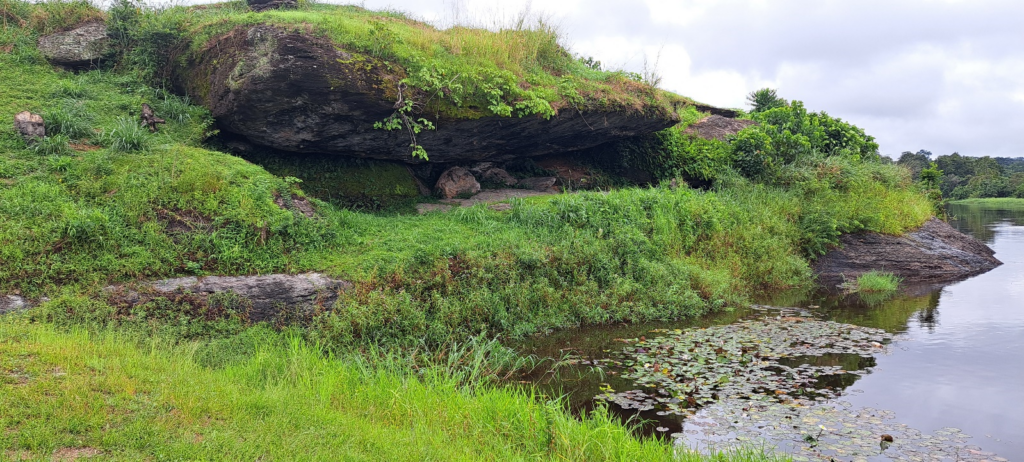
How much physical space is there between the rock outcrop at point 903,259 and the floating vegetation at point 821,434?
27.2ft

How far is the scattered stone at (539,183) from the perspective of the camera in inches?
573

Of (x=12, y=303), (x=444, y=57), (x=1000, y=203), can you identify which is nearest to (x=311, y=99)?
(x=444, y=57)

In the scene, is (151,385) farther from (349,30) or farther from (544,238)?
(349,30)

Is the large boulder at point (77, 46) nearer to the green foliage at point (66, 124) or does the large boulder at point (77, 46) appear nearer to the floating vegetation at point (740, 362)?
the green foliage at point (66, 124)

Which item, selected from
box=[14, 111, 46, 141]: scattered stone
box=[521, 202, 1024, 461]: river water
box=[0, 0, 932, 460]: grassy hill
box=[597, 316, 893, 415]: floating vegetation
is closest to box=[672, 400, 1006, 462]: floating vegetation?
box=[521, 202, 1024, 461]: river water

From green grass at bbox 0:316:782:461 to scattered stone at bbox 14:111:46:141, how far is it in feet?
14.0

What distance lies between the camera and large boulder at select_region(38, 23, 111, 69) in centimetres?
1163

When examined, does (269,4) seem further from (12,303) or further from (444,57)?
(12,303)

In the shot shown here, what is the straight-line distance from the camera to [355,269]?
27.2 ft

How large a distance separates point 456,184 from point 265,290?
6428mm

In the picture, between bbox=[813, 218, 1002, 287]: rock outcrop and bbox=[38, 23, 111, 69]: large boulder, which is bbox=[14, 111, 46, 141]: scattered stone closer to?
bbox=[38, 23, 111, 69]: large boulder

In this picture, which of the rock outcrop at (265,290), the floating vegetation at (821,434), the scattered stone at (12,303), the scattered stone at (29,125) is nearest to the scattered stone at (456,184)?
the rock outcrop at (265,290)

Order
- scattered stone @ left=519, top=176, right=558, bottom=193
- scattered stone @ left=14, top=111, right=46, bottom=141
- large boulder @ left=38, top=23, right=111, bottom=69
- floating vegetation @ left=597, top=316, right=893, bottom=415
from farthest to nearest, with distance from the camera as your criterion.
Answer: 1. scattered stone @ left=519, top=176, right=558, bottom=193
2. large boulder @ left=38, top=23, right=111, bottom=69
3. scattered stone @ left=14, top=111, right=46, bottom=141
4. floating vegetation @ left=597, top=316, right=893, bottom=415

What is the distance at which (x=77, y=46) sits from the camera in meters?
11.9
